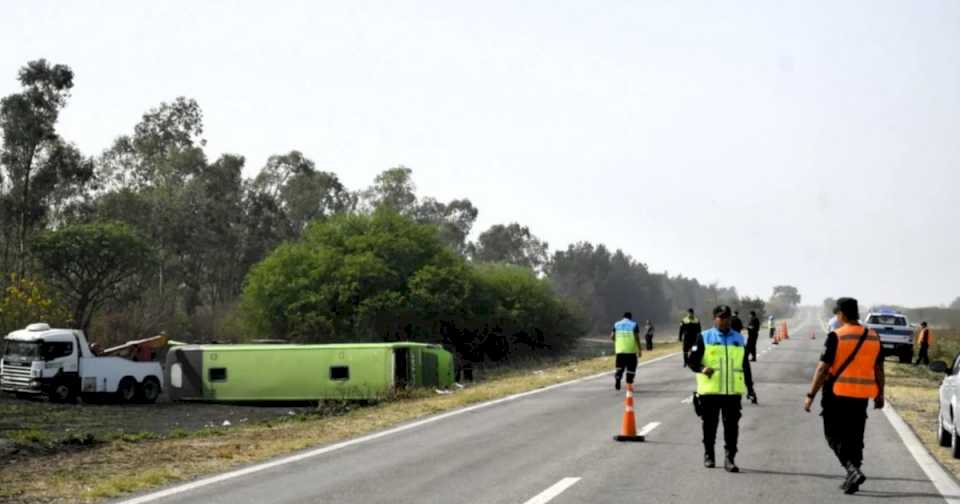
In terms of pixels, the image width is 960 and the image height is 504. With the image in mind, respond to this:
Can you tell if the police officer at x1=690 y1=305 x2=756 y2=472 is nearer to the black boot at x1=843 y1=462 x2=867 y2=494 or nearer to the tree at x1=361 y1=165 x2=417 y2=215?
the black boot at x1=843 y1=462 x2=867 y2=494

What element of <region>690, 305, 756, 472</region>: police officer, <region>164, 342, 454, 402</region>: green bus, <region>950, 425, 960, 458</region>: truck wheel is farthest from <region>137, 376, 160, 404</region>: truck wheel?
<region>950, 425, 960, 458</region>: truck wheel

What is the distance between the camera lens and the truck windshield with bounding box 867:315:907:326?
46.1 metres

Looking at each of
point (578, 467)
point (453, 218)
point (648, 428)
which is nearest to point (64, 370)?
point (648, 428)

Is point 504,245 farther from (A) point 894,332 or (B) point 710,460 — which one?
(B) point 710,460

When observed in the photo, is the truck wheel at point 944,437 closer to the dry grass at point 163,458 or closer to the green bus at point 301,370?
the dry grass at point 163,458

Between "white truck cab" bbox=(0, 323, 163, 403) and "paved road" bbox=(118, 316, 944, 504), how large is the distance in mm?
19891

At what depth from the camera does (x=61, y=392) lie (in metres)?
36.0

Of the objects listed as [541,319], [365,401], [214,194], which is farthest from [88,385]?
[214,194]

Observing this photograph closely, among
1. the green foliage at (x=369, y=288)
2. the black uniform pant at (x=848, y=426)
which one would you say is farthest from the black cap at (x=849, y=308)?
the green foliage at (x=369, y=288)

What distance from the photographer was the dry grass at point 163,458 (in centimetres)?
1199

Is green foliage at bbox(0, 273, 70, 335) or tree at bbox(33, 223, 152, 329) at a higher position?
tree at bbox(33, 223, 152, 329)

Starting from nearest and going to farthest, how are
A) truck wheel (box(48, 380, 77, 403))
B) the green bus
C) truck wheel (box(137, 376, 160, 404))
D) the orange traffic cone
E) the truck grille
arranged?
the orange traffic cone, the green bus, truck wheel (box(48, 380, 77, 403)), the truck grille, truck wheel (box(137, 376, 160, 404))

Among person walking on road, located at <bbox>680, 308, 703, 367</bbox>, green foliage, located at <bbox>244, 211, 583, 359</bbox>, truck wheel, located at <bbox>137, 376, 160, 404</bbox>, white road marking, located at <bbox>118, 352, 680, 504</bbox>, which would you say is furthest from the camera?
green foliage, located at <bbox>244, 211, 583, 359</bbox>

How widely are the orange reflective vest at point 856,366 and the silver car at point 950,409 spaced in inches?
134
